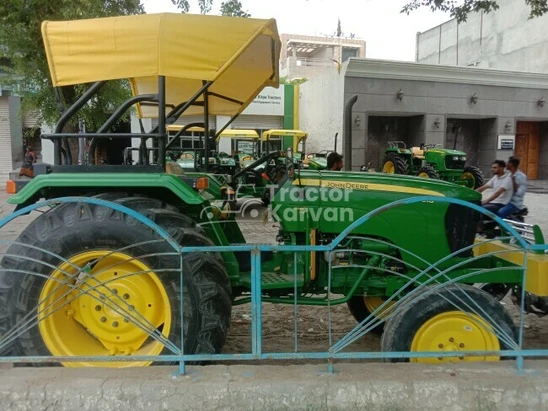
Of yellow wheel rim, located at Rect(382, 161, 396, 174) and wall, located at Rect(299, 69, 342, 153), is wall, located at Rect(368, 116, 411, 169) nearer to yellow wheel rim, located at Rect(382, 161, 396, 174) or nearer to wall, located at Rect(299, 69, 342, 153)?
wall, located at Rect(299, 69, 342, 153)

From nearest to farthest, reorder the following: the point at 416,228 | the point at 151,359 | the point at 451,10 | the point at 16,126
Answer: the point at 151,359 < the point at 416,228 < the point at 451,10 < the point at 16,126

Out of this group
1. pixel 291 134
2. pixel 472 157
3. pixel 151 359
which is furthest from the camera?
pixel 472 157

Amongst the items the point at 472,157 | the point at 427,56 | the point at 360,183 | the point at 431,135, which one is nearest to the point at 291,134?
the point at 431,135

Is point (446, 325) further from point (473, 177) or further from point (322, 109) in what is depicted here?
point (322, 109)

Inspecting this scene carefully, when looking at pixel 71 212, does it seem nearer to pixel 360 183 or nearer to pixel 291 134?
pixel 360 183

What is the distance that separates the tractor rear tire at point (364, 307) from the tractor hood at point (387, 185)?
1.13 metres

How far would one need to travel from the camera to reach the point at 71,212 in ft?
10.2

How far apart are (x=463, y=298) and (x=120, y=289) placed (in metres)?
2.35

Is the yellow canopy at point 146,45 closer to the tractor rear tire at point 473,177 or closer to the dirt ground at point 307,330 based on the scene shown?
the dirt ground at point 307,330

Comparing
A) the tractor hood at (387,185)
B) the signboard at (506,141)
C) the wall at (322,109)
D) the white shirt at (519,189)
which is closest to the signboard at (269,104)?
the wall at (322,109)

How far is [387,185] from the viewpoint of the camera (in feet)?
12.7

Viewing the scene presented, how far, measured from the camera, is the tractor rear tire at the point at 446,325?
121 inches

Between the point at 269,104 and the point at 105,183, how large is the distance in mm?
22965

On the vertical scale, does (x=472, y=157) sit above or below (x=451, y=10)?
below
